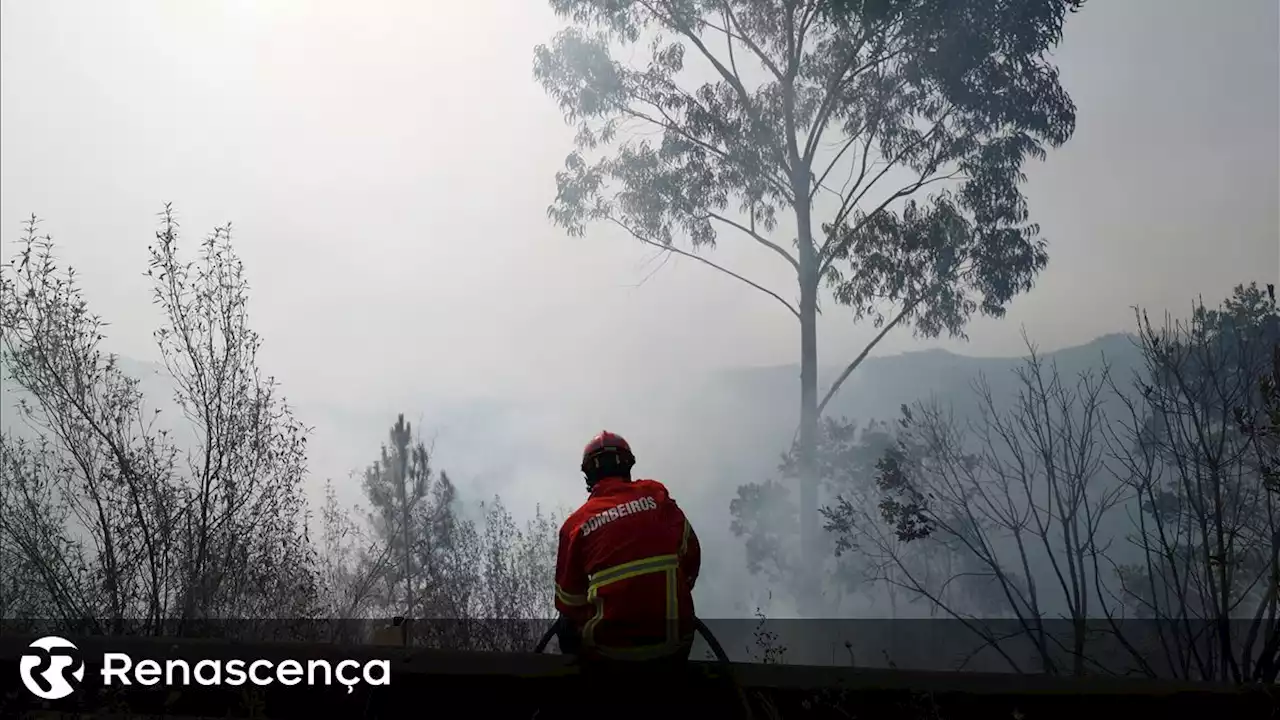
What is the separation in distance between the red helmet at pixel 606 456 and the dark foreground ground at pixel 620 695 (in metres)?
0.74

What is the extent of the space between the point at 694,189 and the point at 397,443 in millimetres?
6293

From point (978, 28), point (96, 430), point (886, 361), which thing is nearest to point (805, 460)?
point (886, 361)

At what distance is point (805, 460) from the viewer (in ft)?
43.2

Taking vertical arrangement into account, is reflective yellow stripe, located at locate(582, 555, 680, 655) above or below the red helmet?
below

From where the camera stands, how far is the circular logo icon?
4129 millimetres

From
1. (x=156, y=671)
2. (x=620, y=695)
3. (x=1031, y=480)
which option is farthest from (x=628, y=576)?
(x=1031, y=480)

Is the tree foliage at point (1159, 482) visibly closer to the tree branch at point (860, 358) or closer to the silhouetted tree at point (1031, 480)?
the silhouetted tree at point (1031, 480)

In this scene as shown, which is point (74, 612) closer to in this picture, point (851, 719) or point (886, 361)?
point (851, 719)

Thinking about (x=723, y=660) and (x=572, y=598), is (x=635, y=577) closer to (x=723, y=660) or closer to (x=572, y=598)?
(x=572, y=598)

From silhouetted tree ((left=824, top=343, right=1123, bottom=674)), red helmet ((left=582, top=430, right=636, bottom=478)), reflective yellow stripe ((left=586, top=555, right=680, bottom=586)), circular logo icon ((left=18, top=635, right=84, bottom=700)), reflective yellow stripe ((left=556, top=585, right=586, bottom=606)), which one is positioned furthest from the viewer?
silhouetted tree ((left=824, top=343, right=1123, bottom=674))

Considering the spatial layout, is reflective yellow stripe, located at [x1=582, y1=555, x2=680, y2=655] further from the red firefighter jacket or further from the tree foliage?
the tree foliage

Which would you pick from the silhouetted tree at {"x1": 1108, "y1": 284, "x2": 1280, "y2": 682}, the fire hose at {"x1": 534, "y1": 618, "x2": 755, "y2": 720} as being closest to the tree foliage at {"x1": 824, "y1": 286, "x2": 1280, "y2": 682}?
the silhouetted tree at {"x1": 1108, "y1": 284, "x2": 1280, "y2": 682}

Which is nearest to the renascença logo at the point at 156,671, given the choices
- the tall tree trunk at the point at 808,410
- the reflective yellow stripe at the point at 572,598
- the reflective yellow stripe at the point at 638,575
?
the reflective yellow stripe at the point at 572,598

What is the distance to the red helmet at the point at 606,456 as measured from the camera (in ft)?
11.9
